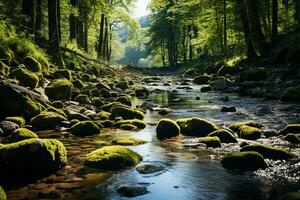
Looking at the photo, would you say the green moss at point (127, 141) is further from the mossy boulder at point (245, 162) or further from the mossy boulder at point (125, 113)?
the mossy boulder at point (125, 113)

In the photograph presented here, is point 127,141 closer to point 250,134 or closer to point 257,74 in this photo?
point 250,134

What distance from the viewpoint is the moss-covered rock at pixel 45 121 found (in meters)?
11.4

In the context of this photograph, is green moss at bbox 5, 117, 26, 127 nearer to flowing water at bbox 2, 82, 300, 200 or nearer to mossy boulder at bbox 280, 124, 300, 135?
flowing water at bbox 2, 82, 300, 200

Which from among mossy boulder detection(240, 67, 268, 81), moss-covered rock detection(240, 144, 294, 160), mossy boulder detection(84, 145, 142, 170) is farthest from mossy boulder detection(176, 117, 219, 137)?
mossy boulder detection(240, 67, 268, 81)

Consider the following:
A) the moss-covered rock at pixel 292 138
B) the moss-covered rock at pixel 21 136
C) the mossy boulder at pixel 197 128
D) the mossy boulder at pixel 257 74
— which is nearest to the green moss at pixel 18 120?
the moss-covered rock at pixel 21 136

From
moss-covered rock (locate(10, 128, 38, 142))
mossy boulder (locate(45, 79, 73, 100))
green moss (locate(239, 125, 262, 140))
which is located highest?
mossy boulder (locate(45, 79, 73, 100))

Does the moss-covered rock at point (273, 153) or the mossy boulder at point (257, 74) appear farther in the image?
the mossy boulder at point (257, 74)

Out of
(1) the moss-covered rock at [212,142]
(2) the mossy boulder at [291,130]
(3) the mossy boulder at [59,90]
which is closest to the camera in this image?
(1) the moss-covered rock at [212,142]

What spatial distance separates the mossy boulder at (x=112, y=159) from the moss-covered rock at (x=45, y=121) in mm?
3842

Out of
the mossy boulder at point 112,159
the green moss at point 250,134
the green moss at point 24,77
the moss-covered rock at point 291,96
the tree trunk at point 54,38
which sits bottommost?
the mossy boulder at point 112,159

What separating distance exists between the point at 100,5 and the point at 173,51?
3544 centimetres

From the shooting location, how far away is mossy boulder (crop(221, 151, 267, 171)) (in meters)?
7.41

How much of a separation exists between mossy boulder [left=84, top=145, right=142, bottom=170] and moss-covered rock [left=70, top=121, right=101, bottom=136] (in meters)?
2.84

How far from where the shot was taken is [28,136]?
29.7ft
